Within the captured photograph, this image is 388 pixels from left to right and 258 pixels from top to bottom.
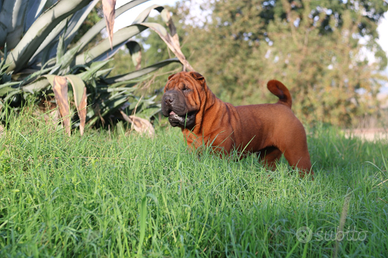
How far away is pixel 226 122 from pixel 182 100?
46 cm

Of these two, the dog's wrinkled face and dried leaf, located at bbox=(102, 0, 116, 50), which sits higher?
dried leaf, located at bbox=(102, 0, 116, 50)

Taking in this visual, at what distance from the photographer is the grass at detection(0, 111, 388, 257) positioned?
1625mm

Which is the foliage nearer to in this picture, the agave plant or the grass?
the agave plant

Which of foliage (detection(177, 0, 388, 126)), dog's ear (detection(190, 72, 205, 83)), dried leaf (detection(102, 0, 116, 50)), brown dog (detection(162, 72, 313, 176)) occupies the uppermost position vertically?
dried leaf (detection(102, 0, 116, 50))

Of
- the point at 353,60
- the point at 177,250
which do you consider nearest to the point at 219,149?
the point at 177,250

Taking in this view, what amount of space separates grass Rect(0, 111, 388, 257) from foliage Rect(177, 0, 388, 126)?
23.2ft

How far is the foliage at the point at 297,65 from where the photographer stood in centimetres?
1036

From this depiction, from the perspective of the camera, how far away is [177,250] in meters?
1.57

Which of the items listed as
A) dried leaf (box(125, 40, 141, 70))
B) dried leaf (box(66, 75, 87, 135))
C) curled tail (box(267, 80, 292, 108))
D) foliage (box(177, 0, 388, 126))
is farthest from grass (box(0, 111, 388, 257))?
foliage (box(177, 0, 388, 126))

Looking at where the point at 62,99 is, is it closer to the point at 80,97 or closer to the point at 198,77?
the point at 80,97

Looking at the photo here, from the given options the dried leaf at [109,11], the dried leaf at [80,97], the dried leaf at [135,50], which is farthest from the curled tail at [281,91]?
the dried leaf at [135,50]

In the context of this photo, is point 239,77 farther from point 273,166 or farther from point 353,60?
point 273,166

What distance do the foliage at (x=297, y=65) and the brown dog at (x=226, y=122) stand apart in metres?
5.80

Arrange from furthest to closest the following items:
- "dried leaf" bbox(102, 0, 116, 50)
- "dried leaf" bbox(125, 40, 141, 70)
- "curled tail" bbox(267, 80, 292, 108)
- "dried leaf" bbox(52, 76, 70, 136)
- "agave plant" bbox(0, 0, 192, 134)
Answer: "dried leaf" bbox(125, 40, 141, 70)
"curled tail" bbox(267, 80, 292, 108)
"agave plant" bbox(0, 0, 192, 134)
"dried leaf" bbox(52, 76, 70, 136)
"dried leaf" bbox(102, 0, 116, 50)
